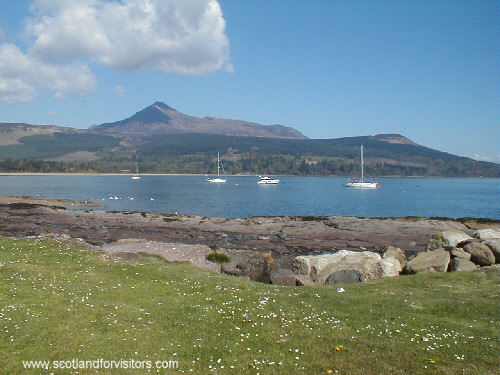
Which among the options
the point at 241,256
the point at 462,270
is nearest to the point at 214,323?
the point at 462,270

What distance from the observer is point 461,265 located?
75.7ft

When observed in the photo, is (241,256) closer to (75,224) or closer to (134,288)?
(134,288)

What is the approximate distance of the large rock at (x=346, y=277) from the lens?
74.8 ft

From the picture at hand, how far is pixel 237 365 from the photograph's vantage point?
10.3 m

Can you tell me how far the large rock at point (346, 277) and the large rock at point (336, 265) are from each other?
40.3 inches

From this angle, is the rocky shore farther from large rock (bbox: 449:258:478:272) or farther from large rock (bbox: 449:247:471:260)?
large rock (bbox: 449:258:478:272)

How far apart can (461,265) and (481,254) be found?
3.01 metres

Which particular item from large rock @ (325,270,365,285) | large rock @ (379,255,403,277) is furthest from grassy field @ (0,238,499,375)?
large rock @ (379,255,403,277)

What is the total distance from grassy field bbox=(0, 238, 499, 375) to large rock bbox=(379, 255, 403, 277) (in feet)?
9.52

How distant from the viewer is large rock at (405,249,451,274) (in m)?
23.5

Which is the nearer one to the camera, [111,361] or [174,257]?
[111,361]

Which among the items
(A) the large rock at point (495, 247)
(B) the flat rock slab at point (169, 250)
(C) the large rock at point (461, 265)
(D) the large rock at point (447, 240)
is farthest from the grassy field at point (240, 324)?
Result: (D) the large rock at point (447, 240)

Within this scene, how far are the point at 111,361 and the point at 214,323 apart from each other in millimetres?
3891

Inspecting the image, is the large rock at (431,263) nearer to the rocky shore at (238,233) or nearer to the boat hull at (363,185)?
the rocky shore at (238,233)
